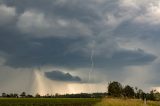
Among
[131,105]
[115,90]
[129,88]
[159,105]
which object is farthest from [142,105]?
[129,88]

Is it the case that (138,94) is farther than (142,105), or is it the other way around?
(138,94)

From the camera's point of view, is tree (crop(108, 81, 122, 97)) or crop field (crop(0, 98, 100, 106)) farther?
tree (crop(108, 81, 122, 97))

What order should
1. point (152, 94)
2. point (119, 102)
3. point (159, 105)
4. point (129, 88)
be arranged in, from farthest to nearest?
point (129, 88), point (152, 94), point (159, 105), point (119, 102)

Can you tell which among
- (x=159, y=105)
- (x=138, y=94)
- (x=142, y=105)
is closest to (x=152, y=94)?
(x=138, y=94)

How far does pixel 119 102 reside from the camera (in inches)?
1658

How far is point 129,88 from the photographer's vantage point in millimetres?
121375

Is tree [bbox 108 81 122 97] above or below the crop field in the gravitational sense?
above

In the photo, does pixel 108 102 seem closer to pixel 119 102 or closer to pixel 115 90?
pixel 119 102

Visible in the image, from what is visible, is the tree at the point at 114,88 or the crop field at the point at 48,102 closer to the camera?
the crop field at the point at 48,102

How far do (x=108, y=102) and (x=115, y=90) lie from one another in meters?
61.1

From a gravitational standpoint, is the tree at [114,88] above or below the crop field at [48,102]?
above

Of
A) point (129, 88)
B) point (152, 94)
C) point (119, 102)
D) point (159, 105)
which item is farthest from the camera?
point (129, 88)

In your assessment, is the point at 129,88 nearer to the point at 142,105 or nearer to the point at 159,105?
the point at 159,105

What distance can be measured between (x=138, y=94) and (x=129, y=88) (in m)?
14.5
